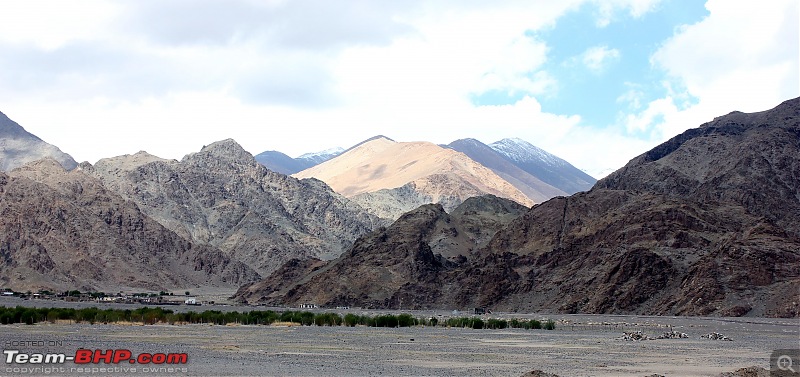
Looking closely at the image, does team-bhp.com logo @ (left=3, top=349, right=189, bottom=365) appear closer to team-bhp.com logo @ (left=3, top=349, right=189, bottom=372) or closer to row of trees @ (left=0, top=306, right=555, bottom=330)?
team-bhp.com logo @ (left=3, top=349, right=189, bottom=372)

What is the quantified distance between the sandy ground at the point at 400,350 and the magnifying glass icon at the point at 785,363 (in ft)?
5.29

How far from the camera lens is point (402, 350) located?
7362 centimetres

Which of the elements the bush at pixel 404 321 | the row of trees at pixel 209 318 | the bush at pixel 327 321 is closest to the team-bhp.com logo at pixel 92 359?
the row of trees at pixel 209 318

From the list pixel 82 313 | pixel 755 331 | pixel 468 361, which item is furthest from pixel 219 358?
pixel 755 331

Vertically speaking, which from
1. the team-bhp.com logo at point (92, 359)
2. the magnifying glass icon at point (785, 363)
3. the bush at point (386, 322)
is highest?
the magnifying glass icon at point (785, 363)

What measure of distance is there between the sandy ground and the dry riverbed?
75mm

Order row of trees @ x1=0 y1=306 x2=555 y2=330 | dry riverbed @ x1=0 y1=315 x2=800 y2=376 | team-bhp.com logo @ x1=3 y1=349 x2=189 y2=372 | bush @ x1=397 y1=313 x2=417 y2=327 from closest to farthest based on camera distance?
team-bhp.com logo @ x1=3 y1=349 x2=189 y2=372, dry riverbed @ x1=0 y1=315 x2=800 y2=376, row of trees @ x1=0 y1=306 x2=555 y2=330, bush @ x1=397 y1=313 x2=417 y2=327

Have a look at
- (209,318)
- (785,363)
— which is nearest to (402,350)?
(785,363)

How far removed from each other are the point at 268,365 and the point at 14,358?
14.7 metres

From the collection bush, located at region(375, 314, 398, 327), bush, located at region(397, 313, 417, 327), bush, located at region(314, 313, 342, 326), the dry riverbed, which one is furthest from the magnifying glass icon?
bush, located at region(314, 313, 342, 326)

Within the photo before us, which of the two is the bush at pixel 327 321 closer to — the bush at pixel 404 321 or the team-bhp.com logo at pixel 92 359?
the bush at pixel 404 321

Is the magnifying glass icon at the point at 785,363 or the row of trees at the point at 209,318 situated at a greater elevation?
the magnifying glass icon at the point at 785,363

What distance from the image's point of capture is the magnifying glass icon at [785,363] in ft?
182

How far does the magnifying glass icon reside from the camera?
182 ft
